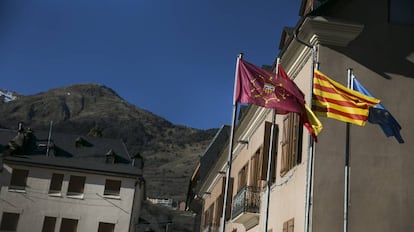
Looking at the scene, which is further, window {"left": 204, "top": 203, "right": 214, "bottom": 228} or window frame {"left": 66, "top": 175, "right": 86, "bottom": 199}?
window frame {"left": 66, "top": 175, "right": 86, "bottom": 199}

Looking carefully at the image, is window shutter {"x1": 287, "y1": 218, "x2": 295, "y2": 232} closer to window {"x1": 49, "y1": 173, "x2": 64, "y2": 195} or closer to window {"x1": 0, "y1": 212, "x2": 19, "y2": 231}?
window {"x1": 49, "y1": 173, "x2": 64, "y2": 195}

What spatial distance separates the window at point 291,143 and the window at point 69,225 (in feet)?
109

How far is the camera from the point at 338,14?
1524 centimetres

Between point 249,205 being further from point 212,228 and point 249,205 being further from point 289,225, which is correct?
point 212,228

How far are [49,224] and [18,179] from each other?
4645 millimetres

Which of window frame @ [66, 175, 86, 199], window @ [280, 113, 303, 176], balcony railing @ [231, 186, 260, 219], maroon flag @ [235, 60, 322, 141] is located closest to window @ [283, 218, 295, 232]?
window @ [280, 113, 303, 176]

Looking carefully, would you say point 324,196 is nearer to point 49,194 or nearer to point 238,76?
point 238,76

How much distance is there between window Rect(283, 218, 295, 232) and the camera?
1479 centimetres

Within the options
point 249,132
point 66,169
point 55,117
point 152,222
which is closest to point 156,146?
point 55,117

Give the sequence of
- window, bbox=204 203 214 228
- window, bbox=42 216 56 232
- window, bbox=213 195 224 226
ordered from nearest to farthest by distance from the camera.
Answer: window, bbox=213 195 224 226 < window, bbox=204 203 214 228 < window, bbox=42 216 56 232

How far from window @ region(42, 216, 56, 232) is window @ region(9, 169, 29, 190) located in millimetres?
3252

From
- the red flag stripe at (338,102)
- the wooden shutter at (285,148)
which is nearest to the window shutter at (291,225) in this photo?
the wooden shutter at (285,148)

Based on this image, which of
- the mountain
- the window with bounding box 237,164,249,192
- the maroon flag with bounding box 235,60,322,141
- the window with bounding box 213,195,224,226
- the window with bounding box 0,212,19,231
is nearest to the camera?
the maroon flag with bounding box 235,60,322,141

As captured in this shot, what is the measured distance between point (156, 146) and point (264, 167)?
527ft
